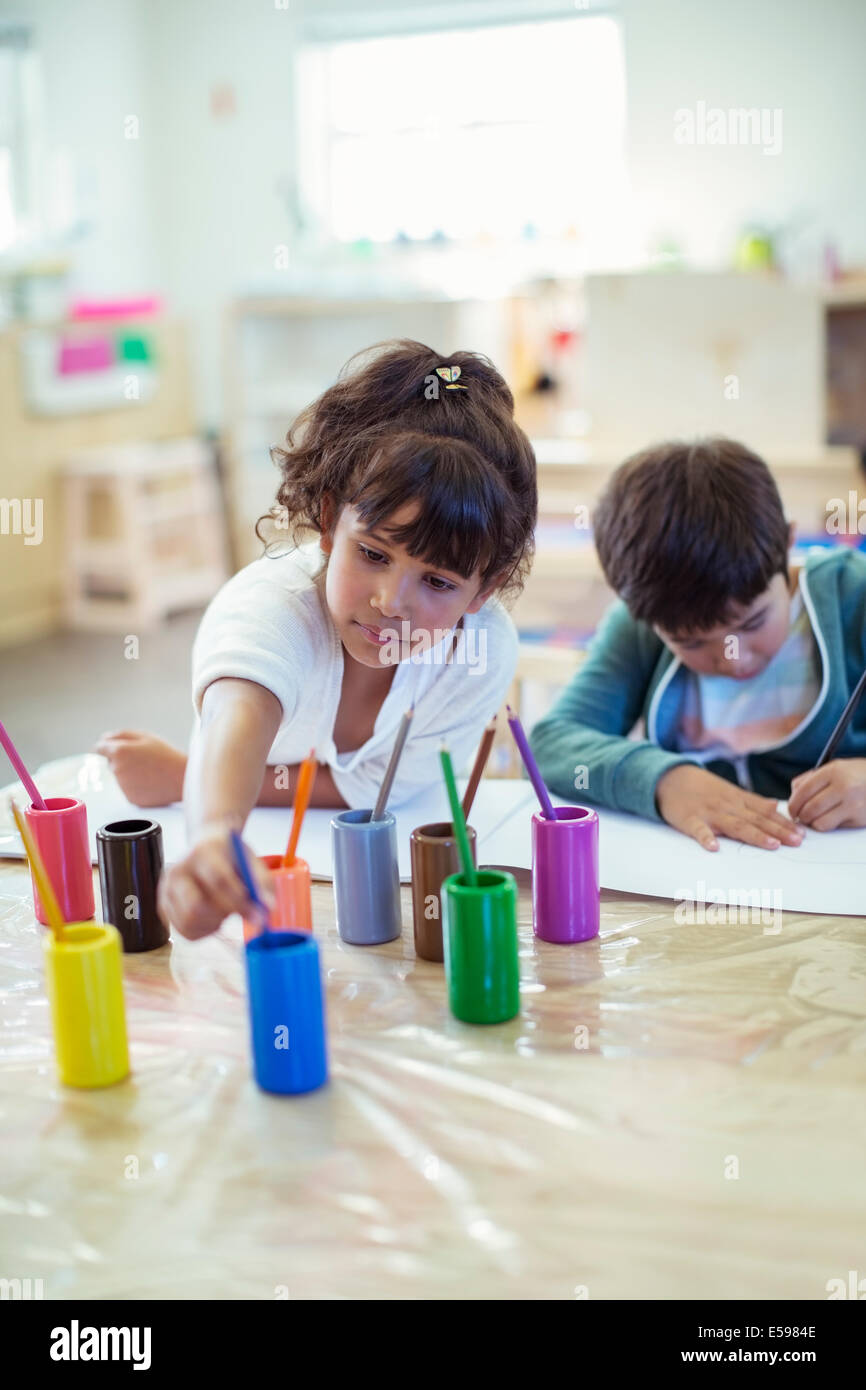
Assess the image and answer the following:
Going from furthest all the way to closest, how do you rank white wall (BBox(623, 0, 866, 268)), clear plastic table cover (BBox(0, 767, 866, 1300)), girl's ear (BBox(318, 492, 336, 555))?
1. white wall (BBox(623, 0, 866, 268))
2. girl's ear (BBox(318, 492, 336, 555))
3. clear plastic table cover (BBox(0, 767, 866, 1300))

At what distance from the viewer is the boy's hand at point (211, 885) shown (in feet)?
2.41

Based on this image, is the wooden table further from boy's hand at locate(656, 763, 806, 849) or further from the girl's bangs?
the girl's bangs

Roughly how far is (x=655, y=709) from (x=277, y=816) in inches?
16.0

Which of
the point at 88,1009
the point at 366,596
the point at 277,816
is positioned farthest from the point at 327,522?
the point at 88,1009

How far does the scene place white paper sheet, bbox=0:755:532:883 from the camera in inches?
43.8

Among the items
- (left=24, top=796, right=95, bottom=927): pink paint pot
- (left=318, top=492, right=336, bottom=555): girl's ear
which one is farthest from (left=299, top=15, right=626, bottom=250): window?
(left=24, top=796, right=95, bottom=927): pink paint pot

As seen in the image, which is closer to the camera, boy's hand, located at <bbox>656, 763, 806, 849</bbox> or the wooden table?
the wooden table

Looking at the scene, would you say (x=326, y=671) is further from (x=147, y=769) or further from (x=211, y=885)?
(x=211, y=885)

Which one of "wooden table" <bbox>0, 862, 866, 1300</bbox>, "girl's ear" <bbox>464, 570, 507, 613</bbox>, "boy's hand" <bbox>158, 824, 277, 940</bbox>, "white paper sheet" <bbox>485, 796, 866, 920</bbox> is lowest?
"wooden table" <bbox>0, 862, 866, 1300</bbox>

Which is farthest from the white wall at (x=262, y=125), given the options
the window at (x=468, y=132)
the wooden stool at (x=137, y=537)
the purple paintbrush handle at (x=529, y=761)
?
the purple paintbrush handle at (x=529, y=761)

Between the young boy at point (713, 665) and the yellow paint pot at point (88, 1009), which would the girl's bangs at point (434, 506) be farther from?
the yellow paint pot at point (88, 1009)

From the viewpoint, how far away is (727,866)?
3.47ft
